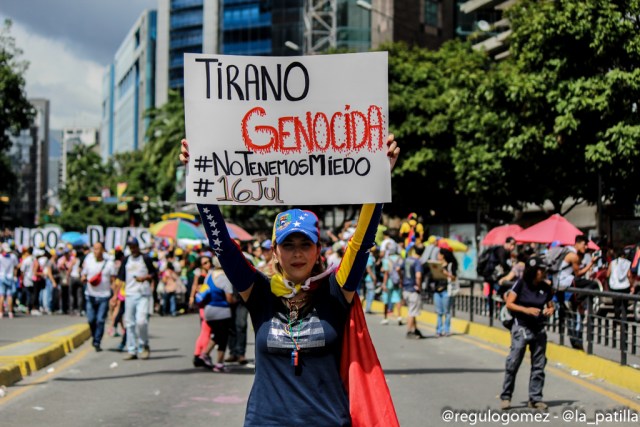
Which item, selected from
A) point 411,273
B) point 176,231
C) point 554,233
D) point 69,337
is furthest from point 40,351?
point 176,231

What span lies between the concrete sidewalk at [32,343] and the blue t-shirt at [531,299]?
19.9 ft

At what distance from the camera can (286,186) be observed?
4352 millimetres

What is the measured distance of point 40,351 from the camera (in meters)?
13.4

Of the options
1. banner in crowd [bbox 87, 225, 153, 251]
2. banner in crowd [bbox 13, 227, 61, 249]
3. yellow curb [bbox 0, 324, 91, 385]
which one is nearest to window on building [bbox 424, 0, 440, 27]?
banner in crowd [bbox 87, 225, 153, 251]

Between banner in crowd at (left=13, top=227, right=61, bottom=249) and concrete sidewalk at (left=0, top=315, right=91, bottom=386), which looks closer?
concrete sidewalk at (left=0, top=315, right=91, bottom=386)

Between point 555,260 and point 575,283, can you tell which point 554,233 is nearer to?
point 555,260

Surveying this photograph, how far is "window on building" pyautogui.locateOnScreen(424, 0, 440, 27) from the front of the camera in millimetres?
64456

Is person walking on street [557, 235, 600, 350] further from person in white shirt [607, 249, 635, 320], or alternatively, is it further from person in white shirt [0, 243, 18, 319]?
person in white shirt [0, 243, 18, 319]

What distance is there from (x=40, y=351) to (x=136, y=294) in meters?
1.63

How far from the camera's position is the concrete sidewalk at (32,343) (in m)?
11.9

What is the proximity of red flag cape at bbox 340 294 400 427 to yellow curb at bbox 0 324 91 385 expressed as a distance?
27.1ft

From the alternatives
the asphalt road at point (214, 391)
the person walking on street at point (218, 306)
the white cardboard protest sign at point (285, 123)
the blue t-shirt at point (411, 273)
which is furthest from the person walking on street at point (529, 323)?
the blue t-shirt at point (411, 273)

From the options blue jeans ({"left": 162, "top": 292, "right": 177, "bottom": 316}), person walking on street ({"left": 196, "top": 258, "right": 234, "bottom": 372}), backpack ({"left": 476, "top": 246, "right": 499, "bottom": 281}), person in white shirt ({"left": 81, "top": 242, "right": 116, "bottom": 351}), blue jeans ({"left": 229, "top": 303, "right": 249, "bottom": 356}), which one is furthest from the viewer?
blue jeans ({"left": 162, "top": 292, "right": 177, "bottom": 316})

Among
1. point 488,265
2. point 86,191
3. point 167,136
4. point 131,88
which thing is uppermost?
point 131,88
